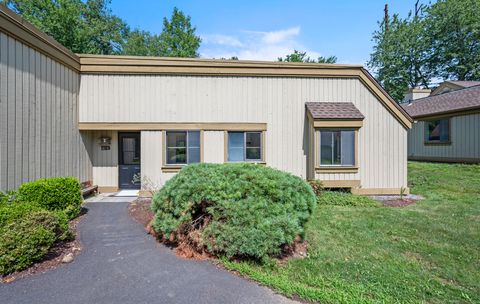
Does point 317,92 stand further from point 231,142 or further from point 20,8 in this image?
point 20,8

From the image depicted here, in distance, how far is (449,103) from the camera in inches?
612

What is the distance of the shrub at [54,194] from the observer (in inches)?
215

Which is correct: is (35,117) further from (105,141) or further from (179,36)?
(179,36)

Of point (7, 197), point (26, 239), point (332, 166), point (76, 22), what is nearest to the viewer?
point (26, 239)

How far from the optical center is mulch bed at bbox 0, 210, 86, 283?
3600mm

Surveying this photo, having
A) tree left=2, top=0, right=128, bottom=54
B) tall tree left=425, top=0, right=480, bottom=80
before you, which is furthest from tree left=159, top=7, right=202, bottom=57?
tall tree left=425, top=0, right=480, bottom=80

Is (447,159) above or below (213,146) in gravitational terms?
below

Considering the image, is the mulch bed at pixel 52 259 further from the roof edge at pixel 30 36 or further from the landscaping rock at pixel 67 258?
the roof edge at pixel 30 36

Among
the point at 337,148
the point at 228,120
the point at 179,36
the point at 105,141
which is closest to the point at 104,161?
the point at 105,141

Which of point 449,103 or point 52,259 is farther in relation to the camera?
point 449,103

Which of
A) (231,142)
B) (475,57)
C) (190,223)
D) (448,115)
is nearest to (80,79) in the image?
(231,142)

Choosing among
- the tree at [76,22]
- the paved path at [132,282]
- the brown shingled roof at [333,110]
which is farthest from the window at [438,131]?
the tree at [76,22]

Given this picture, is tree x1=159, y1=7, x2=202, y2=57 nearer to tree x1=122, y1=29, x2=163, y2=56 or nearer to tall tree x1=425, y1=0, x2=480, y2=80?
tree x1=122, y1=29, x2=163, y2=56

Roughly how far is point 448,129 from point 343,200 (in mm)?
11928
